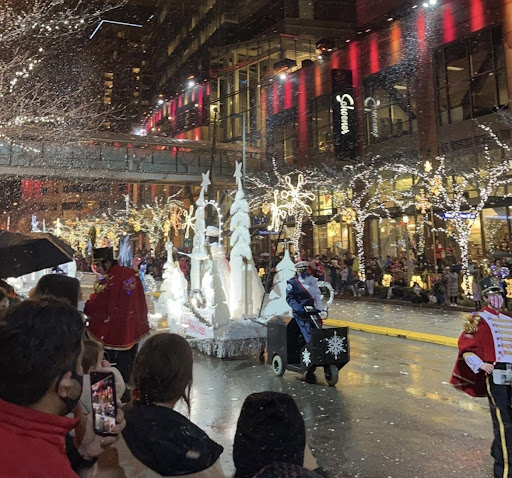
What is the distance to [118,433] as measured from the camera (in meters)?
1.85

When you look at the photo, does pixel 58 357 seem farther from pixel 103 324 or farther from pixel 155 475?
pixel 103 324

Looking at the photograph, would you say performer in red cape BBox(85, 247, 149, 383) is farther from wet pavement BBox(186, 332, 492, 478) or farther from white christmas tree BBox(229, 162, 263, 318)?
white christmas tree BBox(229, 162, 263, 318)

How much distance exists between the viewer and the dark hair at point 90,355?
8.02 ft

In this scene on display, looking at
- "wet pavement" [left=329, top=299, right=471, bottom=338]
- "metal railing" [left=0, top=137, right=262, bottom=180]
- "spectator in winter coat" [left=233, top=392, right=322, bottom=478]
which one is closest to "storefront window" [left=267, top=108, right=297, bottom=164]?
"metal railing" [left=0, top=137, right=262, bottom=180]

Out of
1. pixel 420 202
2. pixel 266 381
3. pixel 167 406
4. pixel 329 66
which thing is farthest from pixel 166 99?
pixel 167 406

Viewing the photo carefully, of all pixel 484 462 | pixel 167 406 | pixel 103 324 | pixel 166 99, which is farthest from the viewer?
pixel 166 99

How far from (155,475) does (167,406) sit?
32 centimetres

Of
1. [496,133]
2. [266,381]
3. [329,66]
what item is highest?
[329,66]

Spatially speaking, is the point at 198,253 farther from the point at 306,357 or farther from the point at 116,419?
the point at 116,419

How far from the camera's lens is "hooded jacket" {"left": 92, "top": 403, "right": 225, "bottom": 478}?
1769 millimetres

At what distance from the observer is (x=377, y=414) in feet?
20.1

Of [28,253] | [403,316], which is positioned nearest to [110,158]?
[403,316]

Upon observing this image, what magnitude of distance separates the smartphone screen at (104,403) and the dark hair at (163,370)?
201 millimetres

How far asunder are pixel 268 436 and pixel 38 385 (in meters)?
0.77
